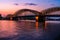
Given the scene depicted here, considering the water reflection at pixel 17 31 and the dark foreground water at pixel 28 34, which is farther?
the water reflection at pixel 17 31

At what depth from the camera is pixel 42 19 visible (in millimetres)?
81188

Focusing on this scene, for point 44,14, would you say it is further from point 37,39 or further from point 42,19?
point 37,39

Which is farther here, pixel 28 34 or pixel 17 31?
pixel 17 31

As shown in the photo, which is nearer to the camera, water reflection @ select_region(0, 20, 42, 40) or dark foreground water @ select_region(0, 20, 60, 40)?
dark foreground water @ select_region(0, 20, 60, 40)

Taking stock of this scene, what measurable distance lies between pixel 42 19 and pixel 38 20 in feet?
7.03

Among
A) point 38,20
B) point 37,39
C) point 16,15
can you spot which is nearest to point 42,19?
point 38,20

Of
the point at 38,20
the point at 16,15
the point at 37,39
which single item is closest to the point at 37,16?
the point at 38,20

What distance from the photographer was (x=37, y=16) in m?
81.6

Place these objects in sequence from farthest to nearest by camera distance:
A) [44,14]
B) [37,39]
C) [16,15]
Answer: [16,15] < [44,14] < [37,39]

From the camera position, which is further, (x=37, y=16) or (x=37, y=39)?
(x=37, y=16)

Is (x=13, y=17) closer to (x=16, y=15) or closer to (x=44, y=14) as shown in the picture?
(x=16, y=15)

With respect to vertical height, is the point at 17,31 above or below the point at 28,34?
below

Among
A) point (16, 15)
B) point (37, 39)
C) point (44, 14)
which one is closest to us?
point (37, 39)

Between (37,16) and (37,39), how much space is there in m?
65.3
